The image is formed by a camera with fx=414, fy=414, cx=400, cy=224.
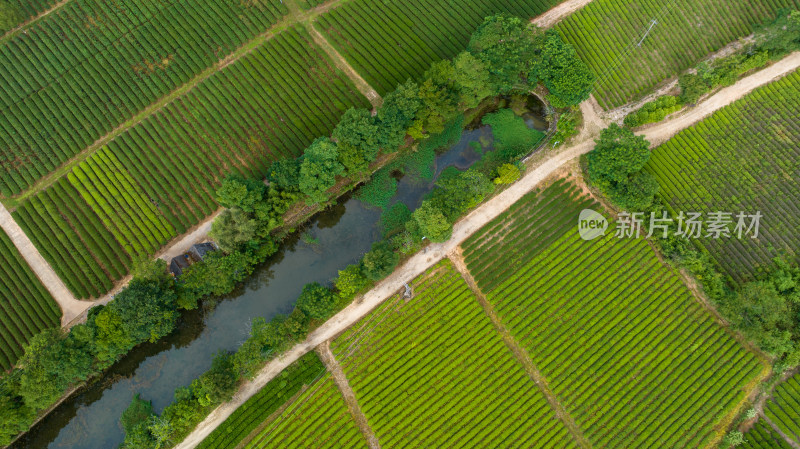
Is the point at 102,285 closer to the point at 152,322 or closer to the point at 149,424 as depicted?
Result: the point at 152,322

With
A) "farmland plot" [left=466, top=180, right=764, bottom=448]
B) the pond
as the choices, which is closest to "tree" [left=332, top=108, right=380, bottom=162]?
the pond

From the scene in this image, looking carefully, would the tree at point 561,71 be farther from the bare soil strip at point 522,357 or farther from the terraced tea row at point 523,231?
the bare soil strip at point 522,357

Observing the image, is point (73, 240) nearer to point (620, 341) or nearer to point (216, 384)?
point (216, 384)

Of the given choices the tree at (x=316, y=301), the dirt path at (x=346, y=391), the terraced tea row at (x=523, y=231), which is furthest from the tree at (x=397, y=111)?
the dirt path at (x=346, y=391)

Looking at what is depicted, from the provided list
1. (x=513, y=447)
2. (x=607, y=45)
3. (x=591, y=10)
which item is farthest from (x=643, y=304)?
(x=591, y=10)

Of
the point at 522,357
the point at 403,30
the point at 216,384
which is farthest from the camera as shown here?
the point at 403,30

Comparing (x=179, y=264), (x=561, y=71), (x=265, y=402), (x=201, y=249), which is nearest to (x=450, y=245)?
(x=561, y=71)
